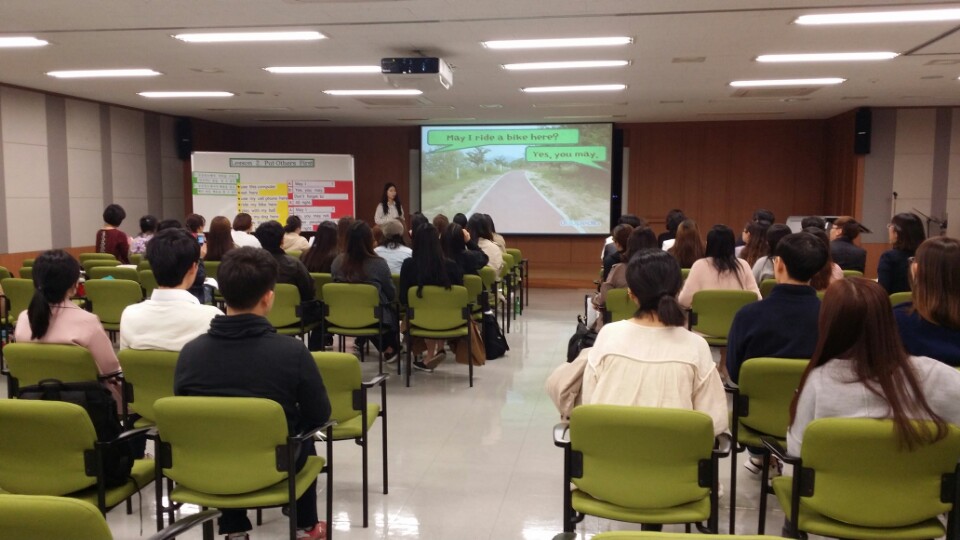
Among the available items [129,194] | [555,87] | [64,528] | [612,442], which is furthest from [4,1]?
[129,194]

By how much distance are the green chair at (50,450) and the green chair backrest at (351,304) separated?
3051 millimetres

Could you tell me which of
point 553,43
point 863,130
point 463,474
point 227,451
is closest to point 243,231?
point 553,43

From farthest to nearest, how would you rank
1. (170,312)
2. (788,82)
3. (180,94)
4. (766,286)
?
(180,94) → (788,82) → (766,286) → (170,312)

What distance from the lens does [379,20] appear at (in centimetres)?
567

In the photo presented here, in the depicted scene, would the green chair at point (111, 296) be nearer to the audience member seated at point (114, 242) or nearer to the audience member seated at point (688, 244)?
the audience member seated at point (114, 242)

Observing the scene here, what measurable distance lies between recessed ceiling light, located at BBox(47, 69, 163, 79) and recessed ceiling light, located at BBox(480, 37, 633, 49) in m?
4.20

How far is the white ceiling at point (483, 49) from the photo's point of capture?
17.5 feet

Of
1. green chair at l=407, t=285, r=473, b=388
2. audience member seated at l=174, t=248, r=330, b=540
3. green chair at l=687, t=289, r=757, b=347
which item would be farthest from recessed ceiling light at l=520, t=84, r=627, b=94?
audience member seated at l=174, t=248, r=330, b=540

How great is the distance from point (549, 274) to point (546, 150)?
2363 millimetres

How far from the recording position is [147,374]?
10.5 feet

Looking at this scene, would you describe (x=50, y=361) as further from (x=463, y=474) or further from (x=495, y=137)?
(x=495, y=137)

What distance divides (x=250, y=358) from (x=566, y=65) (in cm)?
599

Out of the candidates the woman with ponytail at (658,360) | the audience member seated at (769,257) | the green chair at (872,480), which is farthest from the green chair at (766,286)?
the green chair at (872,480)

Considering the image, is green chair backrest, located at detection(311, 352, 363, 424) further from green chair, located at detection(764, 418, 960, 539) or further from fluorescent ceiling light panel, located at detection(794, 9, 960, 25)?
fluorescent ceiling light panel, located at detection(794, 9, 960, 25)
